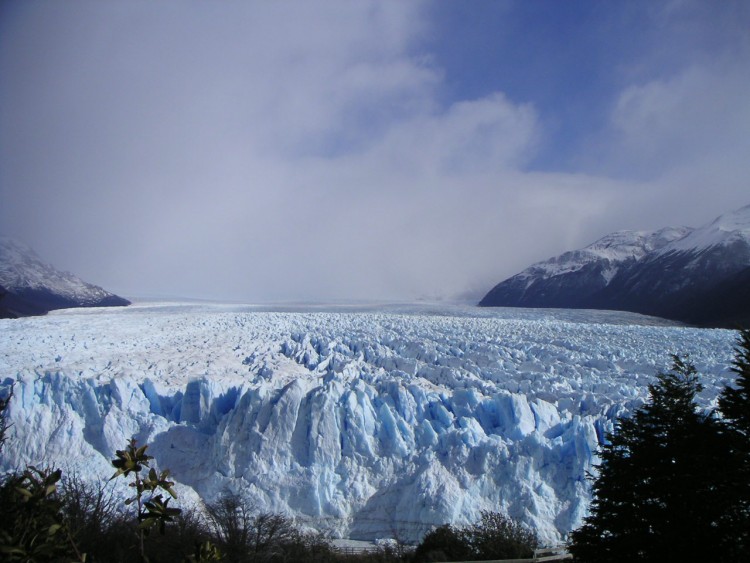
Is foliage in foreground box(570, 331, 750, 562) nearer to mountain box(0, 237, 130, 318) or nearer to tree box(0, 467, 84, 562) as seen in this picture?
tree box(0, 467, 84, 562)

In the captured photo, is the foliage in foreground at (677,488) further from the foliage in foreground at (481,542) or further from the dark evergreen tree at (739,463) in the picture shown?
the foliage in foreground at (481,542)

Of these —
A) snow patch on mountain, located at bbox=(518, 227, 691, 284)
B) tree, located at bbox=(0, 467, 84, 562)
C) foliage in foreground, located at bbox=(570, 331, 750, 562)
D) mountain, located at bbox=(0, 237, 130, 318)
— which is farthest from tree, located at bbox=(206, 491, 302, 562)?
snow patch on mountain, located at bbox=(518, 227, 691, 284)

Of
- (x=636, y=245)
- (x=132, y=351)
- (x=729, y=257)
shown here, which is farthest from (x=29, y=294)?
(x=636, y=245)

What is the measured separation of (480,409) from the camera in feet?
48.1

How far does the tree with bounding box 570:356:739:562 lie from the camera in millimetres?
6293

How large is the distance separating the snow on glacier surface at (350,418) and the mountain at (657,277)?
86.4 ft

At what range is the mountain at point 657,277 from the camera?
4072cm

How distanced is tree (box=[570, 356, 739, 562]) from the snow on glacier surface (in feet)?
16.2

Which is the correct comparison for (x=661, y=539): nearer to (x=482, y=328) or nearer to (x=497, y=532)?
(x=497, y=532)

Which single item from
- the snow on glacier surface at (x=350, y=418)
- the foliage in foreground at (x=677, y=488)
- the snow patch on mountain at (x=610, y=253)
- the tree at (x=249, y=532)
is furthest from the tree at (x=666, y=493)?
the snow patch on mountain at (x=610, y=253)

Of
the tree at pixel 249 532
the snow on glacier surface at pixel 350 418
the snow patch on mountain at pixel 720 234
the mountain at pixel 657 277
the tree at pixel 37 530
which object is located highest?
the snow patch on mountain at pixel 720 234

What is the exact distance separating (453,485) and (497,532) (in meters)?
1.82

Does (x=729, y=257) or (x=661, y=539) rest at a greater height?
(x=729, y=257)

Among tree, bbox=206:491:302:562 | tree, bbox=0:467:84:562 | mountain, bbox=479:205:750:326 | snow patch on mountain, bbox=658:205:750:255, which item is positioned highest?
snow patch on mountain, bbox=658:205:750:255
